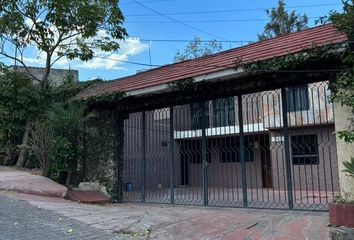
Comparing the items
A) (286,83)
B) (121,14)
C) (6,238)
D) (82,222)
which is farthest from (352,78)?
(121,14)

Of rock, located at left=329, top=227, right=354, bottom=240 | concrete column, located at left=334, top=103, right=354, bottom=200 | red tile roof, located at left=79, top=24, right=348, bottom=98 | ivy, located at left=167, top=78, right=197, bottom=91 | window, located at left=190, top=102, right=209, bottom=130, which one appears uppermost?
red tile roof, located at left=79, top=24, right=348, bottom=98

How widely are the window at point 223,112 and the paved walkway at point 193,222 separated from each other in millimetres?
2988

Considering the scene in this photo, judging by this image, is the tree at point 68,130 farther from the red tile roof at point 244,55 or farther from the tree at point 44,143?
the red tile roof at point 244,55

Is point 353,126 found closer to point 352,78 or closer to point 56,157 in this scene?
point 352,78

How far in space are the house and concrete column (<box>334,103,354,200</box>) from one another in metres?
0.14

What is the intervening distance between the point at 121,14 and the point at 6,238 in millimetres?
10939

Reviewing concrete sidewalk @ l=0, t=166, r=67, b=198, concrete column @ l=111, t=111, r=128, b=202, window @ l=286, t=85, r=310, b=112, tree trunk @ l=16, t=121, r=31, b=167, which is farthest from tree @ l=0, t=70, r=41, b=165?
window @ l=286, t=85, r=310, b=112

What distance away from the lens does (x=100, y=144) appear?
13.1m

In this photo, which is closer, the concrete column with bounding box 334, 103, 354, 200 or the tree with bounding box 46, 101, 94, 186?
the concrete column with bounding box 334, 103, 354, 200

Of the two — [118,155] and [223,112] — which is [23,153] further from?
[223,112]

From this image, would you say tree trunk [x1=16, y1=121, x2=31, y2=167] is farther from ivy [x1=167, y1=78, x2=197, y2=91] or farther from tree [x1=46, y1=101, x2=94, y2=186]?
ivy [x1=167, y1=78, x2=197, y2=91]

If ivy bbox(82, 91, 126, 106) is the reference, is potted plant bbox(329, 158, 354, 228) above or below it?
below

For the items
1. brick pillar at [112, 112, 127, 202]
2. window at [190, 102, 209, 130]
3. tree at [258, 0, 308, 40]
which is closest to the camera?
window at [190, 102, 209, 130]

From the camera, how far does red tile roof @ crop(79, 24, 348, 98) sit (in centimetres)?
889
